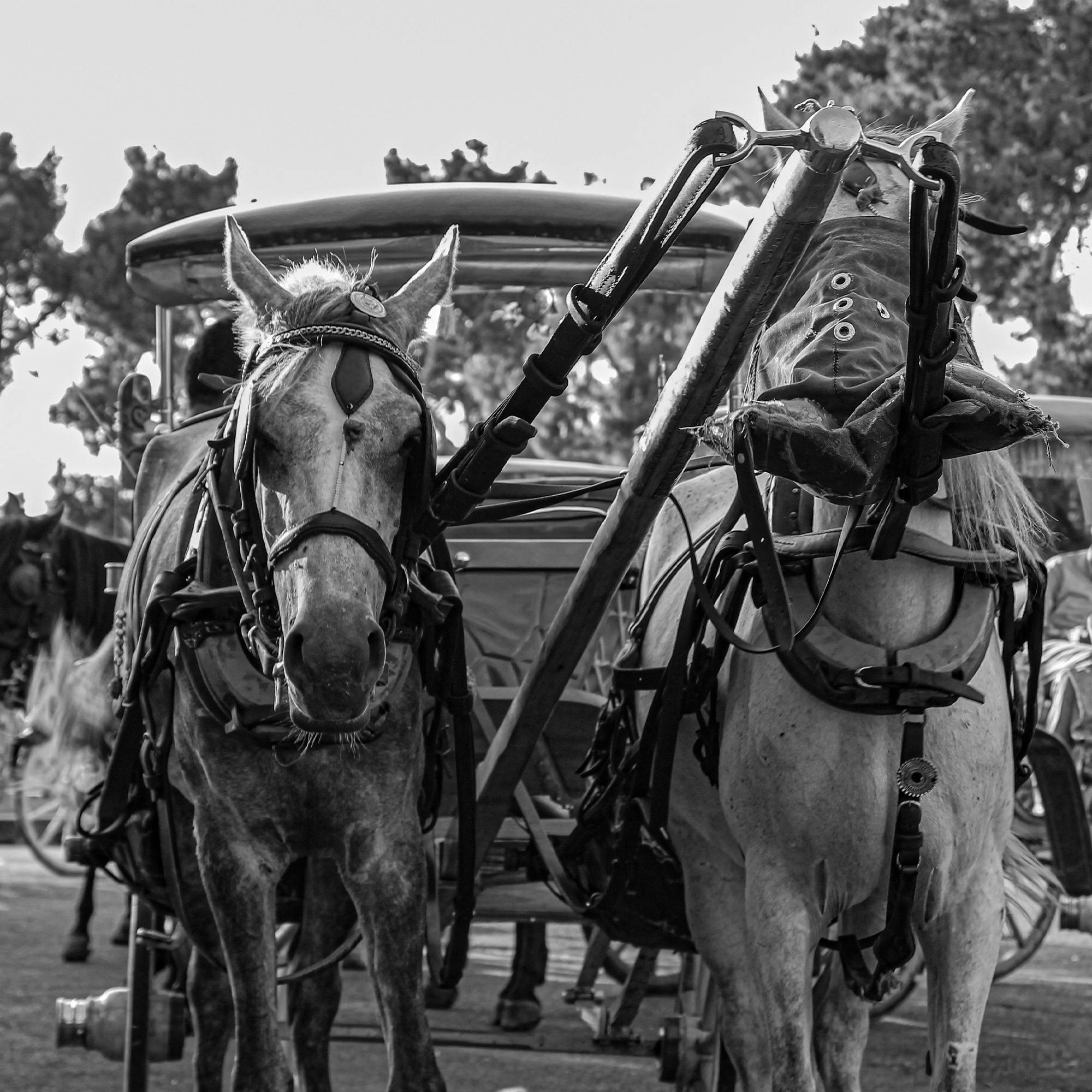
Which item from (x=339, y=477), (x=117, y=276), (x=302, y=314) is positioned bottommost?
(x=339, y=477)

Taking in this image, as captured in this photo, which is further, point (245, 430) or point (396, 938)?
point (396, 938)

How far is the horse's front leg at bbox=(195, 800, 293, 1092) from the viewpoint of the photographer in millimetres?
3412

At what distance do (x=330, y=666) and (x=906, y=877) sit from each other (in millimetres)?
1076

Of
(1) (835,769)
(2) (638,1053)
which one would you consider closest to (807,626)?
(1) (835,769)

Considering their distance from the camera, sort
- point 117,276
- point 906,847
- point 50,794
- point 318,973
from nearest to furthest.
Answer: point 906,847 < point 318,973 < point 50,794 < point 117,276

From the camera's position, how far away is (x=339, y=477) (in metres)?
3.10

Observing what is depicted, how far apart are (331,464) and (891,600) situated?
1053mm

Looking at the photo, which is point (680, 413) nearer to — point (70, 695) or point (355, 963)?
point (70, 695)

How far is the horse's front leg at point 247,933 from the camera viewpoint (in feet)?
11.2

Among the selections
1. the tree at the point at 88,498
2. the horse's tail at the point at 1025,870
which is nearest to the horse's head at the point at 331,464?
the horse's tail at the point at 1025,870

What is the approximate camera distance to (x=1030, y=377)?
756 inches

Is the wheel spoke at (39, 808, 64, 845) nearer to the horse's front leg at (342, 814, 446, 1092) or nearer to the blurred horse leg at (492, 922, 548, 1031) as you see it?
the blurred horse leg at (492, 922, 548, 1031)

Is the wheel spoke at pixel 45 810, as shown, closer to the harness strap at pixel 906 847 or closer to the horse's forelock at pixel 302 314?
the horse's forelock at pixel 302 314

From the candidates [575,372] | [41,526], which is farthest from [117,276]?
[41,526]
